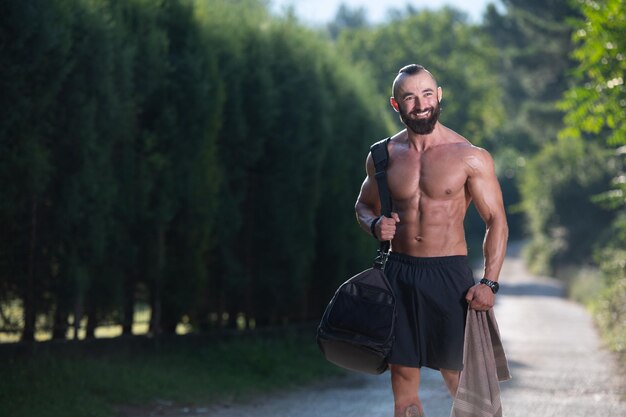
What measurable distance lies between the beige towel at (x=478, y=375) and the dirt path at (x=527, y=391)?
3.18 m

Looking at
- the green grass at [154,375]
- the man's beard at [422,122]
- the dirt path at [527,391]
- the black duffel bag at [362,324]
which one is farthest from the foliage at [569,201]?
the black duffel bag at [362,324]

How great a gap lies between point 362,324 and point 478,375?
65 centimetres

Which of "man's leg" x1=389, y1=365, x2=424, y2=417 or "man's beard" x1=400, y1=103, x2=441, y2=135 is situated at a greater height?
"man's beard" x1=400, y1=103, x2=441, y2=135

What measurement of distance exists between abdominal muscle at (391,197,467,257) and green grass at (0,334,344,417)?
10.8ft

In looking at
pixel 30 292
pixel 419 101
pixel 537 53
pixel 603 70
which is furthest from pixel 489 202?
pixel 537 53

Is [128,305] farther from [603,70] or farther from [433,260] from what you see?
[433,260]

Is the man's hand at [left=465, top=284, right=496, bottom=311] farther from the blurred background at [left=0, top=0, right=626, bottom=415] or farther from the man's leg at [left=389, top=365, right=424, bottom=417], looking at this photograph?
the blurred background at [left=0, top=0, right=626, bottom=415]

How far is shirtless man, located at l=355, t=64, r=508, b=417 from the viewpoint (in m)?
6.30

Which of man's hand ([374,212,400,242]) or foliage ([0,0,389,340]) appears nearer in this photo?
man's hand ([374,212,400,242])

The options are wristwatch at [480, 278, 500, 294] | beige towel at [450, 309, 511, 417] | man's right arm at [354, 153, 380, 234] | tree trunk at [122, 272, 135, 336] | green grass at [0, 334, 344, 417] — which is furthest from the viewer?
tree trunk at [122, 272, 135, 336]

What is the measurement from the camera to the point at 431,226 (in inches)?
253

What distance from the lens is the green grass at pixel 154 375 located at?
8.90 m

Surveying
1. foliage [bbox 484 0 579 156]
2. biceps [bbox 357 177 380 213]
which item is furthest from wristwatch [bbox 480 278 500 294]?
foliage [bbox 484 0 579 156]

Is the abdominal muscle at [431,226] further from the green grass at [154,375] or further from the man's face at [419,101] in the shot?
the green grass at [154,375]
